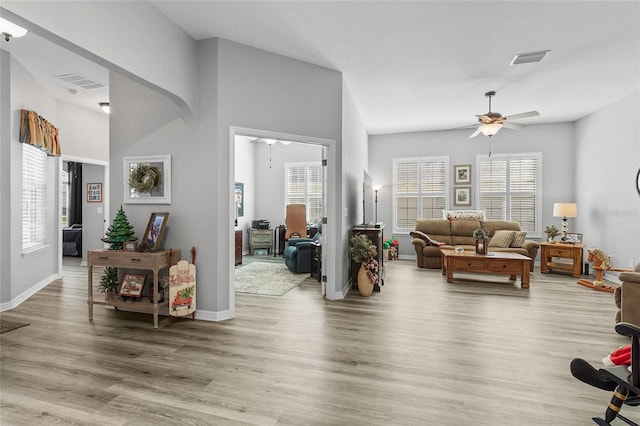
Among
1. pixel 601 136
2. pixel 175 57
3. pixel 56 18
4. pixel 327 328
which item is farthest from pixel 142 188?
pixel 601 136

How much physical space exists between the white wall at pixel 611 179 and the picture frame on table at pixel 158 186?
22.0 ft

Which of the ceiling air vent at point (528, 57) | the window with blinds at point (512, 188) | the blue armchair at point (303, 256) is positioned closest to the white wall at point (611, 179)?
the window with blinds at point (512, 188)

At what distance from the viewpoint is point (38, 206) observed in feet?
16.2

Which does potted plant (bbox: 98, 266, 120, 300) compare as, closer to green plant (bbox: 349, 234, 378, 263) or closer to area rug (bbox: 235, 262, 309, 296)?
area rug (bbox: 235, 262, 309, 296)

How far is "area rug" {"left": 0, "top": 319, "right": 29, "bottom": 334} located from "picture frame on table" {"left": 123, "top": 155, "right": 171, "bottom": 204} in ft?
5.35

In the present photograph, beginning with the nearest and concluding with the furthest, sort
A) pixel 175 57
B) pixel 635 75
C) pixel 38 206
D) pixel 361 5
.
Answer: pixel 361 5 < pixel 175 57 < pixel 635 75 < pixel 38 206

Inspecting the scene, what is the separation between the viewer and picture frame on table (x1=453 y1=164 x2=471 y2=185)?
7.45 meters

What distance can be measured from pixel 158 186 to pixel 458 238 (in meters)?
5.87

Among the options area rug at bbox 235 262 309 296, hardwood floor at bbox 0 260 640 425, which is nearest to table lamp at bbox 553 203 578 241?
hardwood floor at bbox 0 260 640 425

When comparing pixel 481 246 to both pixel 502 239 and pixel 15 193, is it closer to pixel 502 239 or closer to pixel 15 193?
pixel 502 239

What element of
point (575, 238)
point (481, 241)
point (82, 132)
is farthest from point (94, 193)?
point (575, 238)

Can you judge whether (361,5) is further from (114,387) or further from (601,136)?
(601,136)

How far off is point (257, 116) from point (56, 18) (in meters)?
1.93

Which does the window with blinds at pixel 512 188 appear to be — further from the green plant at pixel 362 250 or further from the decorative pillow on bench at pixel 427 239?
the green plant at pixel 362 250
